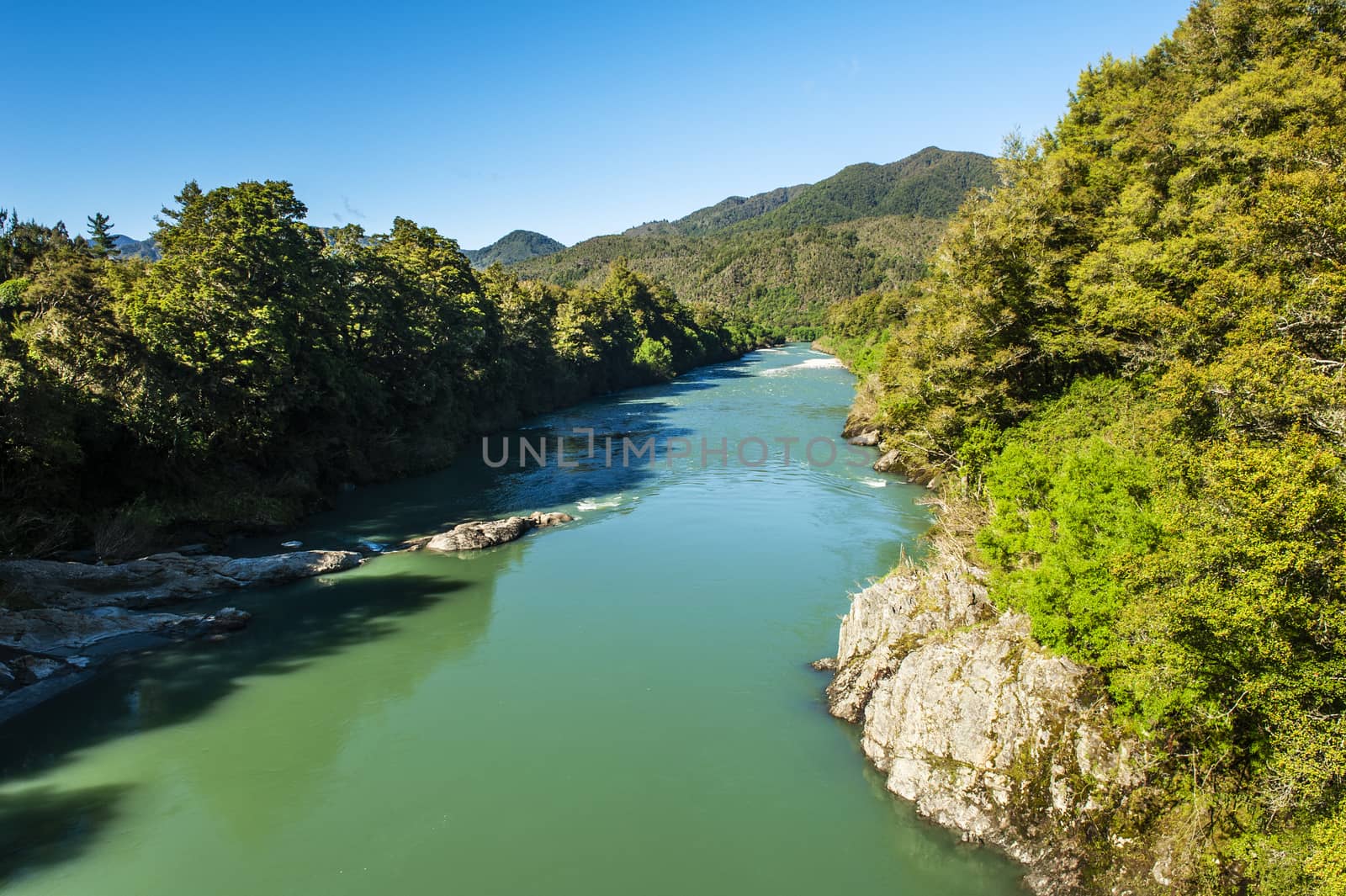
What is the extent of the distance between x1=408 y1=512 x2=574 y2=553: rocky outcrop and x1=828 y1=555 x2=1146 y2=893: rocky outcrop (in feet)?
55.8

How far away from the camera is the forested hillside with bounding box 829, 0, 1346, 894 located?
902cm

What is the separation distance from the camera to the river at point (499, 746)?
38.7ft

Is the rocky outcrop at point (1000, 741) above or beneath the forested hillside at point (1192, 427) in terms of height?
beneath

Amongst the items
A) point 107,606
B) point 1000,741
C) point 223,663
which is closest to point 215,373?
point 107,606

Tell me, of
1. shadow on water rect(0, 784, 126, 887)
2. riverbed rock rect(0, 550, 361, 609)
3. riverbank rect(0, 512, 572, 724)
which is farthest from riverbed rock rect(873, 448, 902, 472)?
shadow on water rect(0, 784, 126, 887)

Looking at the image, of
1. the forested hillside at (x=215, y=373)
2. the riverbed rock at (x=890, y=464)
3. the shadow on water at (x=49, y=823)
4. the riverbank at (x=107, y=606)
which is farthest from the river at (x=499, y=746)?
the riverbed rock at (x=890, y=464)

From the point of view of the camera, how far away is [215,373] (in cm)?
2948

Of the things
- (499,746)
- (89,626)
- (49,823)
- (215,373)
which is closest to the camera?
(49,823)

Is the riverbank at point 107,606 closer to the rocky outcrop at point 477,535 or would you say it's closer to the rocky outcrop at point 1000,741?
the rocky outcrop at point 477,535

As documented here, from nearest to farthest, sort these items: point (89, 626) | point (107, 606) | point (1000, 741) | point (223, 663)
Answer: point (1000, 741) → point (223, 663) → point (89, 626) → point (107, 606)

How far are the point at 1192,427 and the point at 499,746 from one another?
14280 mm

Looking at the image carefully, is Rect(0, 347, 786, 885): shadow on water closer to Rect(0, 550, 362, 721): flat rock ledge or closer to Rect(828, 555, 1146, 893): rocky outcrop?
Rect(0, 550, 362, 721): flat rock ledge

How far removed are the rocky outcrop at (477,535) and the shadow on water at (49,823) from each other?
1443cm

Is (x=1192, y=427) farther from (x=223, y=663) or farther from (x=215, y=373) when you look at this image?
(x=215, y=373)
